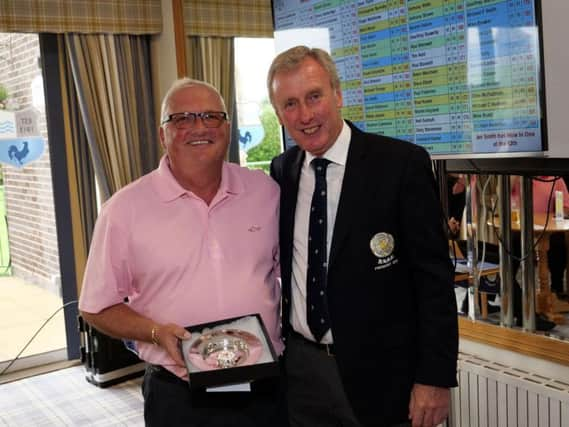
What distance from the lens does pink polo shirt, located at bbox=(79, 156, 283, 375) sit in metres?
1.72

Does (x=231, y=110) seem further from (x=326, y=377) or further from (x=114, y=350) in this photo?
(x=326, y=377)

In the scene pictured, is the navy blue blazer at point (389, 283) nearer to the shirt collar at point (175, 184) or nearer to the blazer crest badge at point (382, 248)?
the blazer crest badge at point (382, 248)

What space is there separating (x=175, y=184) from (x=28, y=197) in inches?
109

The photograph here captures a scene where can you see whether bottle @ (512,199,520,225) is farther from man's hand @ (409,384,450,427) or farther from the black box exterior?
the black box exterior

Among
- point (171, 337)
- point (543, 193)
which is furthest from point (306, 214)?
point (543, 193)

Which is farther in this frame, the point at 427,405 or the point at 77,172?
the point at 77,172

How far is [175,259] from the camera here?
1713 mm

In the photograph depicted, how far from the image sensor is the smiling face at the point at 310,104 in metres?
1.69

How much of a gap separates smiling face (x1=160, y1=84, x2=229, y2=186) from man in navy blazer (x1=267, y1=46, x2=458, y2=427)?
186 millimetres

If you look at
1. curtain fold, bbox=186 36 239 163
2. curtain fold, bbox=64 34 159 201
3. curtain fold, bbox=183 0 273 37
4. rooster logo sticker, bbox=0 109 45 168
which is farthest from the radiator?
rooster logo sticker, bbox=0 109 45 168

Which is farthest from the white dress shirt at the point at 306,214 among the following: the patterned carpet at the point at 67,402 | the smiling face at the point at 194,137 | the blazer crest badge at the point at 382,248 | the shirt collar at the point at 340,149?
the patterned carpet at the point at 67,402

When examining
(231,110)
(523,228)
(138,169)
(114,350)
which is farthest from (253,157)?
(523,228)

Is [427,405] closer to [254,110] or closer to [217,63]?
[254,110]

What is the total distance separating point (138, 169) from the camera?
4.23m
